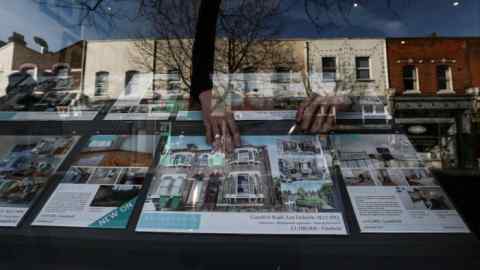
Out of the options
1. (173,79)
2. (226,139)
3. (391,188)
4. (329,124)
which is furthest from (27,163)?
(391,188)

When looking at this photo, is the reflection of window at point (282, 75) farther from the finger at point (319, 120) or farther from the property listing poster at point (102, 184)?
the property listing poster at point (102, 184)

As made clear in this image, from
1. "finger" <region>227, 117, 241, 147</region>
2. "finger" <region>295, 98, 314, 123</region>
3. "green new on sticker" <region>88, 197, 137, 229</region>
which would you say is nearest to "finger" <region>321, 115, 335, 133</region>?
"finger" <region>295, 98, 314, 123</region>

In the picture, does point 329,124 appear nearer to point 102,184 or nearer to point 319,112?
point 319,112

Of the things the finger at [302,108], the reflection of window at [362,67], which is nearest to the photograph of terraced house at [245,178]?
the finger at [302,108]

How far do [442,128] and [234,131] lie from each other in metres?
0.77

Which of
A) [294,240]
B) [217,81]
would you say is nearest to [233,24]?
[217,81]

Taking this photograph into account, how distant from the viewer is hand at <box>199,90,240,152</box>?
1.14 metres

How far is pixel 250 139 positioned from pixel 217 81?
0.32 meters

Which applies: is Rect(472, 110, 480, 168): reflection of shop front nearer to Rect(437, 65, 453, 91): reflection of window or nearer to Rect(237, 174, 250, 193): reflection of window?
Rect(437, 65, 453, 91): reflection of window

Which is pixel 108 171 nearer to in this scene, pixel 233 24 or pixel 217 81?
pixel 217 81

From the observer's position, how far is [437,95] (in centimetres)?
103

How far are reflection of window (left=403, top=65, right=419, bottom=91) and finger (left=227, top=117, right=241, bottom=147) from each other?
669 millimetres

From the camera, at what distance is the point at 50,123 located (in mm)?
1287

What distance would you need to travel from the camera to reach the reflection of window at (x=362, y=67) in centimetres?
118
